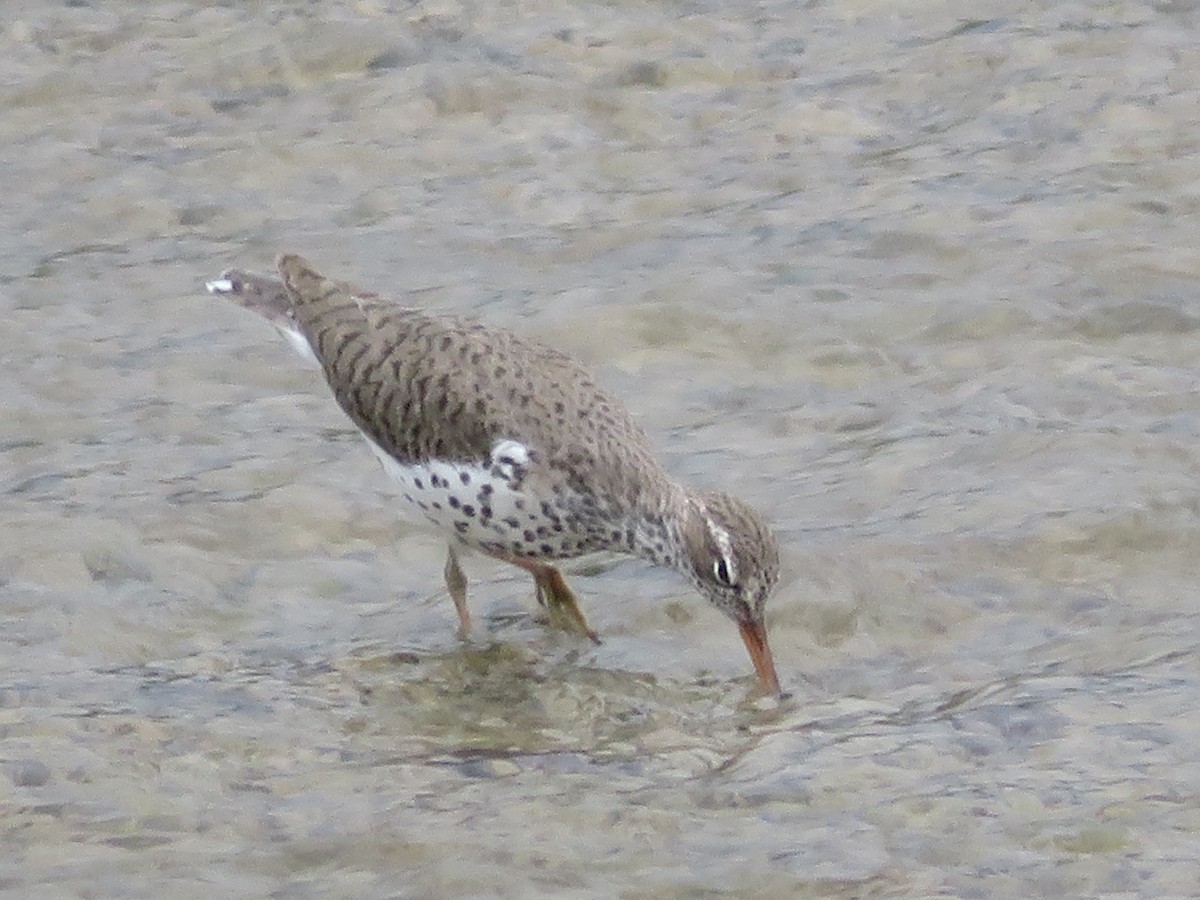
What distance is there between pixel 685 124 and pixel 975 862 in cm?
685

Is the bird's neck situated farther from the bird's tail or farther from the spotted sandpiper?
the bird's tail

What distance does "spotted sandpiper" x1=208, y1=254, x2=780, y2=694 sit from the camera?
7684mm

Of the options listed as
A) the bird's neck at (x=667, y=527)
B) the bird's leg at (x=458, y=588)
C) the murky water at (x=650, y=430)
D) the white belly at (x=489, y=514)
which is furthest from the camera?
the bird's leg at (x=458, y=588)

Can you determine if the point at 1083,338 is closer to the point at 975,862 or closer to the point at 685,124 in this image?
the point at 685,124

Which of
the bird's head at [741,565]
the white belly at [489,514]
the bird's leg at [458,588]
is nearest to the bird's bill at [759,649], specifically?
the bird's head at [741,565]

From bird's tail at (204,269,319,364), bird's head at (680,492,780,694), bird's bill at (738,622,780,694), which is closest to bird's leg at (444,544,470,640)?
bird's head at (680,492,780,694)

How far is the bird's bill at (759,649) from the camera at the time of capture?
754 cm

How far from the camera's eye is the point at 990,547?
8.40 meters

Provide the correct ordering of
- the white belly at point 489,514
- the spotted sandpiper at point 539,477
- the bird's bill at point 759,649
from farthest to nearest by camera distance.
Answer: the white belly at point 489,514 → the spotted sandpiper at point 539,477 → the bird's bill at point 759,649

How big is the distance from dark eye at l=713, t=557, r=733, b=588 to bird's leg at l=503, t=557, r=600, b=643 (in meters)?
0.57

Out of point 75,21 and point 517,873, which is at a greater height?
A: point 75,21

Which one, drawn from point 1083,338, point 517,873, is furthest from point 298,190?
point 517,873

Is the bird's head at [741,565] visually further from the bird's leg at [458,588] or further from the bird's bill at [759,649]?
the bird's leg at [458,588]

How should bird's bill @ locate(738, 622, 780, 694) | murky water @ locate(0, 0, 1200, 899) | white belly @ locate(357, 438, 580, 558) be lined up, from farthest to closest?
white belly @ locate(357, 438, 580, 558), bird's bill @ locate(738, 622, 780, 694), murky water @ locate(0, 0, 1200, 899)
